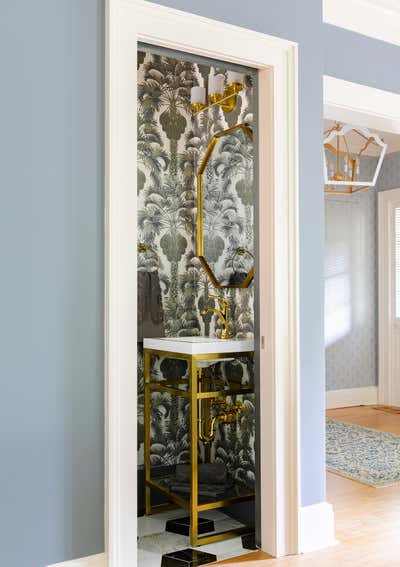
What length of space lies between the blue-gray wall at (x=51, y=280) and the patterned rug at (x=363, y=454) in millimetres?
2380

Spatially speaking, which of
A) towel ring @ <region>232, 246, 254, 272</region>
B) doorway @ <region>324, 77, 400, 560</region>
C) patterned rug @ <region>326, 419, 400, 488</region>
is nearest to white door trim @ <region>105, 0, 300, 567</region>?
towel ring @ <region>232, 246, 254, 272</region>

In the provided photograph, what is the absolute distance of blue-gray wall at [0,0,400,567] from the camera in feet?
7.33

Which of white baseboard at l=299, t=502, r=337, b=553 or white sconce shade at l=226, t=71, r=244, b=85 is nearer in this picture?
white baseboard at l=299, t=502, r=337, b=553

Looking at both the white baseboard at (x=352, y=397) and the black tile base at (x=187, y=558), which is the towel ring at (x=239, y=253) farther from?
the white baseboard at (x=352, y=397)

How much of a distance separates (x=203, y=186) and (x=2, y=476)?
2276 mm

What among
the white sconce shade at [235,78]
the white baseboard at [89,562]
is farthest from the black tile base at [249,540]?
the white sconce shade at [235,78]

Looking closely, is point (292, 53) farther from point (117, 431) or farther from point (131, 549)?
point (131, 549)

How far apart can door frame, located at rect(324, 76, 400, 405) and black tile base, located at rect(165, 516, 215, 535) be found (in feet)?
7.62

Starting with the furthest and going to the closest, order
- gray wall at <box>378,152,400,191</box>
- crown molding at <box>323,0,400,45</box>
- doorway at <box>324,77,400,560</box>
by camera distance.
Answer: gray wall at <box>378,152,400,191</box> < doorway at <box>324,77,400,560</box> < crown molding at <box>323,0,400,45</box>

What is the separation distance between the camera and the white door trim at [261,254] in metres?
2.40

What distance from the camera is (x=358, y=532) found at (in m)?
3.16

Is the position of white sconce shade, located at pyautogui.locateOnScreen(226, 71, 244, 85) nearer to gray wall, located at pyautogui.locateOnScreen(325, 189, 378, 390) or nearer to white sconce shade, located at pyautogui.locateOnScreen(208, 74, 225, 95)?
white sconce shade, located at pyautogui.locateOnScreen(208, 74, 225, 95)

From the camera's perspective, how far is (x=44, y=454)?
2.28 m

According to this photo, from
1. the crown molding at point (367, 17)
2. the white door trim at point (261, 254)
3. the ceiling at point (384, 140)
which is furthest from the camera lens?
the ceiling at point (384, 140)
